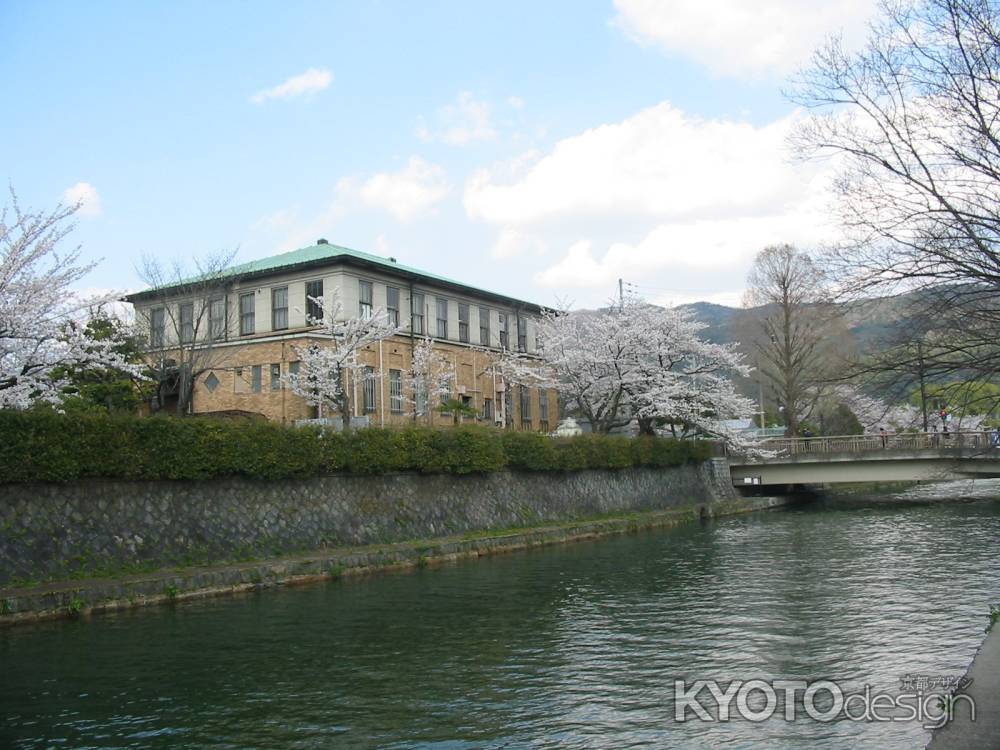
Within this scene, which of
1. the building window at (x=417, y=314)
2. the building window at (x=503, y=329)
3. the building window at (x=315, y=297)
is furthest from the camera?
the building window at (x=503, y=329)

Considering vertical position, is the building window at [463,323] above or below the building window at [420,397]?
above

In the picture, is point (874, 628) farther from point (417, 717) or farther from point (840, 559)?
point (840, 559)

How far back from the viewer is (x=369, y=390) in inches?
1441

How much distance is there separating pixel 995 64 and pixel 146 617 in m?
16.0

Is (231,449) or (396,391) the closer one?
(231,449)

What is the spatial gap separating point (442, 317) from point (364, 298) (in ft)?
19.2

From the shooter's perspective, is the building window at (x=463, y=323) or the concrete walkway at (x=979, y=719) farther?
the building window at (x=463, y=323)

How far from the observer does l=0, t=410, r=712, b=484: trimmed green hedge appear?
55.3ft

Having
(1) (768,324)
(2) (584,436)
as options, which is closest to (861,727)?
(2) (584,436)

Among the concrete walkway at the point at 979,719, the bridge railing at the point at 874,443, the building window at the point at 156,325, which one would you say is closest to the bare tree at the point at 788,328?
the bridge railing at the point at 874,443

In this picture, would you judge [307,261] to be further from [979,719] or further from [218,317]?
[979,719]

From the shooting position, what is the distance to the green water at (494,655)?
335 inches

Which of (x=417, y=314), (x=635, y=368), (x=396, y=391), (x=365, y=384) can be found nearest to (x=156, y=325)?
(x=365, y=384)

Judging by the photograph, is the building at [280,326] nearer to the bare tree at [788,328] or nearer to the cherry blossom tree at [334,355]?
the cherry blossom tree at [334,355]
